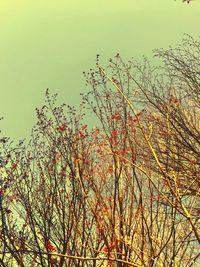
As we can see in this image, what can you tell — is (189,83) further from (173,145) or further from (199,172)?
(199,172)

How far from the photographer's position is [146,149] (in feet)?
25.7

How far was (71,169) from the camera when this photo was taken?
529 centimetres

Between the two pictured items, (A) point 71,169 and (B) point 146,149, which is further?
(B) point 146,149

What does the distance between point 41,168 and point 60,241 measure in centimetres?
125

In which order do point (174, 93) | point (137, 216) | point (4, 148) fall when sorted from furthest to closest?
point (174, 93), point (4, 148), point (137, 216)

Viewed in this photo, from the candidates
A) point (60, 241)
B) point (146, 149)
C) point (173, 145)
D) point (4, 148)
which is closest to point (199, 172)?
point (173, 145)

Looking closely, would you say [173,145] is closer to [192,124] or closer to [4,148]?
[192,124]

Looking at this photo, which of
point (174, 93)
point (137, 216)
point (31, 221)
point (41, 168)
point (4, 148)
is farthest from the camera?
point (174, 93)

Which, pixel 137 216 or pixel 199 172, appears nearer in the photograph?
pixel 137 216

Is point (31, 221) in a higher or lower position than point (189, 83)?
lower

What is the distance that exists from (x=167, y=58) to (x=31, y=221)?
4245mm

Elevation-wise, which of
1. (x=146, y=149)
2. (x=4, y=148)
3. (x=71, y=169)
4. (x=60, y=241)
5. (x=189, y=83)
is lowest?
(x=60, y=241)

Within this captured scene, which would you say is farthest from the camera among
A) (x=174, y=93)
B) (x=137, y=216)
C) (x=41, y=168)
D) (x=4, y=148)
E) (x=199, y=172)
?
(x=174, y=93)

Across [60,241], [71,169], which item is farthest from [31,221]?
[71,169]
